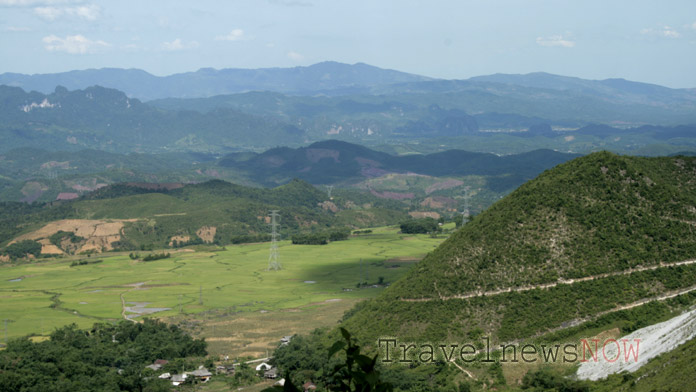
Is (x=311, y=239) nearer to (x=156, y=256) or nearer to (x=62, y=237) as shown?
(x=156, y=256)

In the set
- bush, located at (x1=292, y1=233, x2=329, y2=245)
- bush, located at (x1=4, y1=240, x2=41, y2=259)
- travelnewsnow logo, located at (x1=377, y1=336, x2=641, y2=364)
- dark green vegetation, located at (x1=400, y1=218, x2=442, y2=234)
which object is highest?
travelnewsnow logo, located at (x1=377, y1=336, x2=641, y2=364)

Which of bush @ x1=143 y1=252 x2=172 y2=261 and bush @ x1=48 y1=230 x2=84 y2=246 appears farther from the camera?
bush @ x1=48 y1=230 x2=84 y2=246

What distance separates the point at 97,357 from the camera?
82.4 m

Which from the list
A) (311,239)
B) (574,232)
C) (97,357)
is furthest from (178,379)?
(311,239)

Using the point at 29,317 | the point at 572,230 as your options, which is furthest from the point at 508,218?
the point at 29,317

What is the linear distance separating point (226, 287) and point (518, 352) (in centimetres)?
7752

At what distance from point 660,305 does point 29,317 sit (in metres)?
86.6

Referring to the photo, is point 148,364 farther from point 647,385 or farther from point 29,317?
point 647,385

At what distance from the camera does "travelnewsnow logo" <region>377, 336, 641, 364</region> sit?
2384 inches

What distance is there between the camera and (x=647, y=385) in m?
48.8

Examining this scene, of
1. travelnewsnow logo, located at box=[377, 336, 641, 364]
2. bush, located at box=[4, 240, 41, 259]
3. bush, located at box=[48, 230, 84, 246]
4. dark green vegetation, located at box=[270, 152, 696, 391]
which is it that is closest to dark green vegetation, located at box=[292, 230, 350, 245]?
bush, located at box=[48, 230, 84, 246]

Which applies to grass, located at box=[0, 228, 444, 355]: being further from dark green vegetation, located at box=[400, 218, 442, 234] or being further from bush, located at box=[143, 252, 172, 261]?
dark green vegetation, located at box=[400, 218, 442, 234]

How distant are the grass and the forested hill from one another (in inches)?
1022

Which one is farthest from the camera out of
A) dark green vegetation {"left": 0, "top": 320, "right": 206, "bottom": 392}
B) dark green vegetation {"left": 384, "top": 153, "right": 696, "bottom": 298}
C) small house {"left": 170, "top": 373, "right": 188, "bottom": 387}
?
small house {"left": 170, "top": 373, "right": 188, "bottom": 387}
